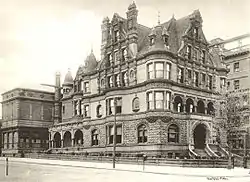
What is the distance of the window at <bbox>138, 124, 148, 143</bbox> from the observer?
26.0m

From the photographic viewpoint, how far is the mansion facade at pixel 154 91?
83.7 feet

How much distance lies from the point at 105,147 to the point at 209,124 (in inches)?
305

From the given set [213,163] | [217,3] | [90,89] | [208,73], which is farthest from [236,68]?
[217,3]

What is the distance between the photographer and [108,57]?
30156 mm

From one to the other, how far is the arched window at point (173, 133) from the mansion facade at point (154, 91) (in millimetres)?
68

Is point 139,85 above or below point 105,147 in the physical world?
above

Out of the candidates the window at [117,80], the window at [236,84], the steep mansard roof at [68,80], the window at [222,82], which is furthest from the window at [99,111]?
the window at [236,84]

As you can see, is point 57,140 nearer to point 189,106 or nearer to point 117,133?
→ point 117,133

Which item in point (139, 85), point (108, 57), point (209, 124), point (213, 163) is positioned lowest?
point (213, 163)

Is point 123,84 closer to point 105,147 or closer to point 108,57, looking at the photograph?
point 108,57

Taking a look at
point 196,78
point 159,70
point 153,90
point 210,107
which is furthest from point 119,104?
point 210,107

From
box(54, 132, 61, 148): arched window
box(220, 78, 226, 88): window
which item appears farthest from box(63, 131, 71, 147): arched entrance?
box(220, 78, 226, 88): window

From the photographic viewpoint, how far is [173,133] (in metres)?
25.8

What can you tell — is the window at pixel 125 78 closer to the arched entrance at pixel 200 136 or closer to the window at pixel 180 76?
the window at pixel 180 76
